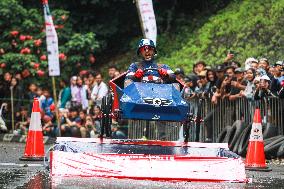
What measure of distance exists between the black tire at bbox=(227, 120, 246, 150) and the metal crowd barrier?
53cm

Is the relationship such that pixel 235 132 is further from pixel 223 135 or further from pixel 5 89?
pixel 5 89

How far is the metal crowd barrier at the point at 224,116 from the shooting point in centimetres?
1880

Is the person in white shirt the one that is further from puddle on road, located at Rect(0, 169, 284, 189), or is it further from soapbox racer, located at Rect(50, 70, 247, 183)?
puddle on road, located at Rect(0, 169, 284, 189)

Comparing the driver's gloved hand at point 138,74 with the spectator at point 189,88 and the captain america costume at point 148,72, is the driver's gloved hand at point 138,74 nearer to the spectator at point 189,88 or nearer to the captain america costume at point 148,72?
the captain america costume at point 148,72

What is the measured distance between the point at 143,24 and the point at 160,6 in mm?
13746

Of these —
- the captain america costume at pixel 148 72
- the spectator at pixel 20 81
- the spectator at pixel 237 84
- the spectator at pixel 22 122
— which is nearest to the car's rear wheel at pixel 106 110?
the captain america costume at pixel 148 72

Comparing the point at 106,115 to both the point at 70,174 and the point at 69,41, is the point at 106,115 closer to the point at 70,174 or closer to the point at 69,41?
the point at 70,174

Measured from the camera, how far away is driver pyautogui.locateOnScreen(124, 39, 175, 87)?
15.8 metres

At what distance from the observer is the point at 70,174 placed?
1191 cm

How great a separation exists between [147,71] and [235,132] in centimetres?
379

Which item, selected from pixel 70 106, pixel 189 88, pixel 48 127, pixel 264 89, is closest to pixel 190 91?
pixel 189 88

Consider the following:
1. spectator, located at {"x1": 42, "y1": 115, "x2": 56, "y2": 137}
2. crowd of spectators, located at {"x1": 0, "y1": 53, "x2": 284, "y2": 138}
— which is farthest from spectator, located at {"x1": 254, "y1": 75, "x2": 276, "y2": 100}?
spectator, located at {"x1": 42, "y1": 115, "x2": 56, "y2": 137}

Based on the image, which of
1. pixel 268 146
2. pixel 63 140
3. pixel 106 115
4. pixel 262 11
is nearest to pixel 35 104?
pixel 106 115

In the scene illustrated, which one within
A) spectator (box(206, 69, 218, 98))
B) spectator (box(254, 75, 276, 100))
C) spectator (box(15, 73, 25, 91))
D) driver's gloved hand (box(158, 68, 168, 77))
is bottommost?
spectator (box(254, 75, 276, 100))
